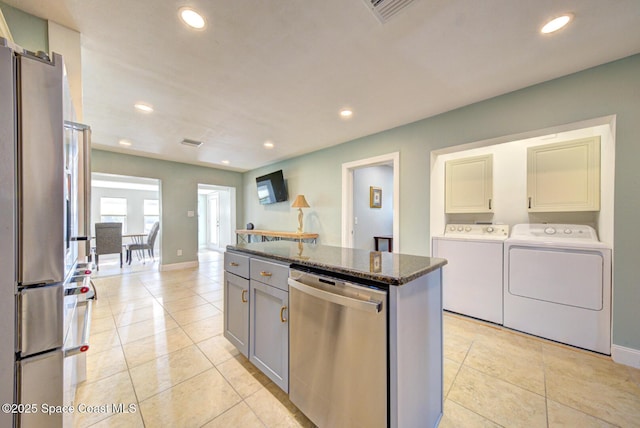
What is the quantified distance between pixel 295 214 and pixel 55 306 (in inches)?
167

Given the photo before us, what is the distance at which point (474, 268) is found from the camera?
2.58 metres

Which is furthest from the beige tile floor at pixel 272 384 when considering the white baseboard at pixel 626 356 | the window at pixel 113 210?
the window at pixel 113 210

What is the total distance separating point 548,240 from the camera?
2225 millimetres

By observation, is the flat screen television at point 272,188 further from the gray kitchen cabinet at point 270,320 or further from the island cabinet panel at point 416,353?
the island cabinet panel at point 416,353

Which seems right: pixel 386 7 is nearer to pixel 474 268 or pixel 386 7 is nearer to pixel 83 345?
pixel 83 345

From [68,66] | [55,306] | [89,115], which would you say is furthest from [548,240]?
[89,115]

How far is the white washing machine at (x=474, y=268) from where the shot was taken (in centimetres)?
246

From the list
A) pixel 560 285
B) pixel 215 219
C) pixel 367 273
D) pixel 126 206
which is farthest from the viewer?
pixel 215 219

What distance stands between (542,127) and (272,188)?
→ 4.39 meters

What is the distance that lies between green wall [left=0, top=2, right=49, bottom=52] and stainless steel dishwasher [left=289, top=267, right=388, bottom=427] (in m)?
2.16

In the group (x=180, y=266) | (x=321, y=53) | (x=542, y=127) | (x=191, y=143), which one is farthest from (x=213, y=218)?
(x=542, y=127)

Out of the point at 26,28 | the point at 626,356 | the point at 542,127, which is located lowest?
the point at 626,356

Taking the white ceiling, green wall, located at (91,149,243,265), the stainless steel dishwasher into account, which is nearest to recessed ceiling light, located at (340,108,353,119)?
the white ceiling

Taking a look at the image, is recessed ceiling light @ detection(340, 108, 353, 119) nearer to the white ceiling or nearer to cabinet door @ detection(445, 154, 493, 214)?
the white ceiling
